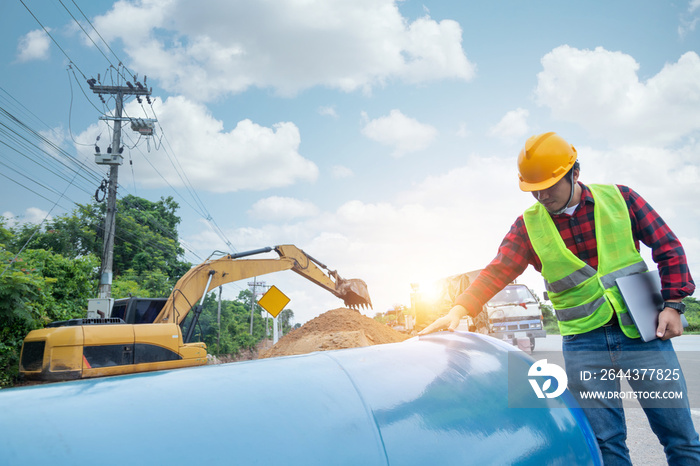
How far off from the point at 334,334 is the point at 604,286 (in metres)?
11.2

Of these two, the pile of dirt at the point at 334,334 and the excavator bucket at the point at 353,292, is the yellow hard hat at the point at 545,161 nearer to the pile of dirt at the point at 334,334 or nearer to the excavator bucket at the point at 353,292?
the pile of dirt at the point at 334,334

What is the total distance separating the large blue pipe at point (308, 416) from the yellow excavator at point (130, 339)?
23.3 ft

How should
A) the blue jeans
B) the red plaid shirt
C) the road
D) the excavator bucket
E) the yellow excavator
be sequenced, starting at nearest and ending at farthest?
the blue jeans → the red plaid shirt → the road → the yellow excavator → the excavator bucket

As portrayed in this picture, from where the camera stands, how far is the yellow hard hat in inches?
86.7

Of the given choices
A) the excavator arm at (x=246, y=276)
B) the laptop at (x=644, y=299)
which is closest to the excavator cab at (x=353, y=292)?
the excavator arm at (x=246, y=276)

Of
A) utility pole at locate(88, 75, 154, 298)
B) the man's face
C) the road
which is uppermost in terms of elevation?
utility pole at locate(88, 75, 154, 298)

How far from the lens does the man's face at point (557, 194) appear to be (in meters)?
2.23

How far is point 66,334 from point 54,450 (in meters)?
7.39

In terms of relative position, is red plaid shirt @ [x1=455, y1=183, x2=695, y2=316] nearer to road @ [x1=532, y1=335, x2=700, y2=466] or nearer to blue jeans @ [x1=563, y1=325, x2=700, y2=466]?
blue jeans @ [x1=563, y1=325, x2=700, y2=466]

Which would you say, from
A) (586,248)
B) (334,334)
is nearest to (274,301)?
(334,334)

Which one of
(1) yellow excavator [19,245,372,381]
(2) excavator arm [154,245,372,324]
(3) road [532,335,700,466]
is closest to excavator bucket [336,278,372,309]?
(2) excavator arm [154,245,372,324]

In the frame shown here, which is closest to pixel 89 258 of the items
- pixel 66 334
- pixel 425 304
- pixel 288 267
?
pixel 288 267

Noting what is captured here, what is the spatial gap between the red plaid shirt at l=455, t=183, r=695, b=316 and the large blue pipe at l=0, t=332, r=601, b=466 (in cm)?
80

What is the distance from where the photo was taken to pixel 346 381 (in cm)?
131
